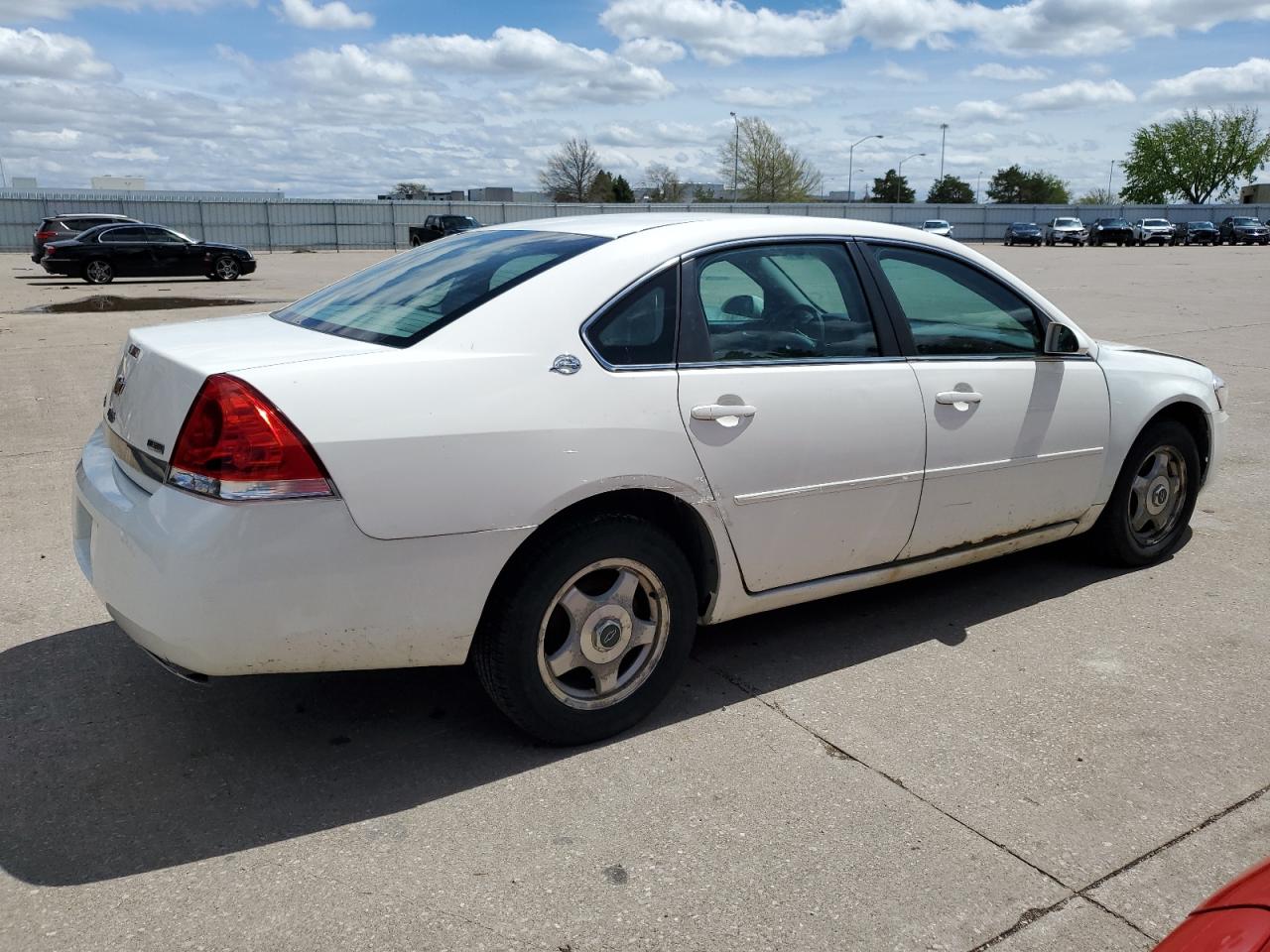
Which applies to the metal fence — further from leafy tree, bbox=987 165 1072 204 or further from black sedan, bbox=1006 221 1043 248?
leafy tree, bbox=987 165 1072 204

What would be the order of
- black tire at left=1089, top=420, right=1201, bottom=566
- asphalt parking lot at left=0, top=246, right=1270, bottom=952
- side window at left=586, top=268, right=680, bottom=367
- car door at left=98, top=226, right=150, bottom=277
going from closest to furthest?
asphalt parking lot at left=0, top=246, right=1270, bottom=952 → side window at left=586, top=268, right=680, bottom=367 → black tire at left=1089, top=420, right=1201, bottom=566 → car door at left=98, top=226, right=150, bottom=277

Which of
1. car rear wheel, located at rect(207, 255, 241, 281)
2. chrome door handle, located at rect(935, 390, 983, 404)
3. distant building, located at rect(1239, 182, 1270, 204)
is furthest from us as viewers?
distant building, located at rect(1239, 182, 1270, 204)

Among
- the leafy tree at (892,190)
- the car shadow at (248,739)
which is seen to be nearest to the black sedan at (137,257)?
the car shadow at (248,739)

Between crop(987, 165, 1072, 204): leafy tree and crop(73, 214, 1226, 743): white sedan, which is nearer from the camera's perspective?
crop(73, 214, 1226, 743): white sedan

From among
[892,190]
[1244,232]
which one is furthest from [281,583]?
[892,190]

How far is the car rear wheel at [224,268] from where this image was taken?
2528 centimetres

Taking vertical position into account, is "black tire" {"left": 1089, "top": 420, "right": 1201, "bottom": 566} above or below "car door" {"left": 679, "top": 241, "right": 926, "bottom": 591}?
below

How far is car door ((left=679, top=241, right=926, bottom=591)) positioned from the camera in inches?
135

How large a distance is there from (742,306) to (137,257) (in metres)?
24.2

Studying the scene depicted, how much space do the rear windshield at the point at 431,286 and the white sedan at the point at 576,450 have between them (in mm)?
18

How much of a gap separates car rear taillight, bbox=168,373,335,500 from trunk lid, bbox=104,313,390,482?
4.6 inches

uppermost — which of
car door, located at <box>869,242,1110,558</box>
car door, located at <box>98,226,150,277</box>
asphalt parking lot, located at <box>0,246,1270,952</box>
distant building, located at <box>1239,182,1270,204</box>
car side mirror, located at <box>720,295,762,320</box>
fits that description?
distant building, located at <box>1239,182,1270,204</box>

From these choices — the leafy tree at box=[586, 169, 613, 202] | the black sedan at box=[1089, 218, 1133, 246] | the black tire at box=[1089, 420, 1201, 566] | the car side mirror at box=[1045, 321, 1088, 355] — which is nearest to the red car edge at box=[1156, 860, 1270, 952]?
the car side mirror at box=[1045, 321, 1088, 355]

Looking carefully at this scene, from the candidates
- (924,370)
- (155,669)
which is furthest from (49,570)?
(924,370)
